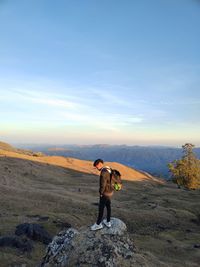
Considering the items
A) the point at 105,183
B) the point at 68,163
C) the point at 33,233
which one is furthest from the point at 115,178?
the point at 68,163

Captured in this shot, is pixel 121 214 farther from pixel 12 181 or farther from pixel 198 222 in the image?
pixel 12 181

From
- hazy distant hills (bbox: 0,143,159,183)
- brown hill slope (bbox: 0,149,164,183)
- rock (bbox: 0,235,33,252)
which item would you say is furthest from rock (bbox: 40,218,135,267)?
brown hill slope (bbox: 0,149,164,183)

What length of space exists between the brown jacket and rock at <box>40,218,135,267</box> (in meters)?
2.15

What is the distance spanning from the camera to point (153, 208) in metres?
56.8

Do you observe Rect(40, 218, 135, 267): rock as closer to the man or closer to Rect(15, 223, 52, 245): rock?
the man

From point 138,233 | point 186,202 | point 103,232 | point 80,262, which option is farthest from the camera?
point 186,202

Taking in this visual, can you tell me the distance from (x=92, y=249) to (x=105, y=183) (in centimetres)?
371

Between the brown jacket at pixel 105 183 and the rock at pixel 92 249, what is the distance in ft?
7.04

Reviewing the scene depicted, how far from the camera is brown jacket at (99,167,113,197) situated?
2023 cm

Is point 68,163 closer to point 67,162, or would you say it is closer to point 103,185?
point 67,162

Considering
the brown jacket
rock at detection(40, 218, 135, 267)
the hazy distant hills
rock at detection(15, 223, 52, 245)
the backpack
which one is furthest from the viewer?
the hazy distant hills

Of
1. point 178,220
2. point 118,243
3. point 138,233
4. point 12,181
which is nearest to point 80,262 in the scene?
point 118,243

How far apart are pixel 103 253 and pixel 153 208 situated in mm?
38737

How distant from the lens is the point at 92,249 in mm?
19703
